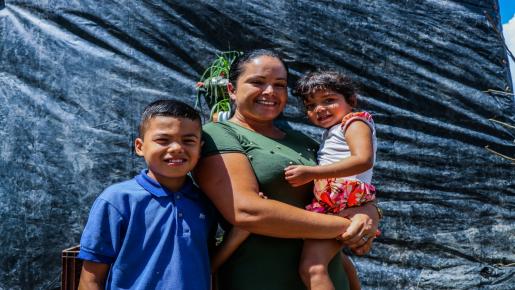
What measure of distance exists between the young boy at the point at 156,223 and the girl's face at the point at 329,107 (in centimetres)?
56

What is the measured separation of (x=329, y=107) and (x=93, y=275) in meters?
1.02

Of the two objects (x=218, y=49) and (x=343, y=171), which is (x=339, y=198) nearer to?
(x=343, y=171)


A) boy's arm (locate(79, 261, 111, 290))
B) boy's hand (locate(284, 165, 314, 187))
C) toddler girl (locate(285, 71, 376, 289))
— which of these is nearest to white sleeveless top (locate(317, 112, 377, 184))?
toddler girl (locate(285, 71, 376, 289))

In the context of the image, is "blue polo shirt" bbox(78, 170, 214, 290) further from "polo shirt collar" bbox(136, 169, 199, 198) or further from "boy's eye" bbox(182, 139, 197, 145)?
"boy's eye" bbox(182, 139, 197, 145)

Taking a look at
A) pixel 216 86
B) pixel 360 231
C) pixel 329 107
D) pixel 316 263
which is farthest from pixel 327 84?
pixel 216 86

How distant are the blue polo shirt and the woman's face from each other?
0.44 metres

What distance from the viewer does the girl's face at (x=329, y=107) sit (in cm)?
203

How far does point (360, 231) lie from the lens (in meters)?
1.74

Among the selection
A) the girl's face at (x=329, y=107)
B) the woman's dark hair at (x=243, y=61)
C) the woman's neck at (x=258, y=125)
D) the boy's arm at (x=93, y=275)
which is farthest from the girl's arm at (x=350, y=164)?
the boy's arm at (x=93, y=275)

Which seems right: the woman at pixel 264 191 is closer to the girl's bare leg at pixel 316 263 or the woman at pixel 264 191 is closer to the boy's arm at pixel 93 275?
the girl's bare leg at pixel 316 263

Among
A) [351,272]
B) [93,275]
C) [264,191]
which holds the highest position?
[264,191]

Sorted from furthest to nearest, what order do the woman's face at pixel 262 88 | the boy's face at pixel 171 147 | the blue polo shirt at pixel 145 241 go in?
the woman's face at pixel 262 88, the boy's face at pixel 171 147, the blue polo shirt at pixel 145 241

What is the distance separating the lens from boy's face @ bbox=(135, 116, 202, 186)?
161cm

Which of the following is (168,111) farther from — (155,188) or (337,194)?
(337,194)
